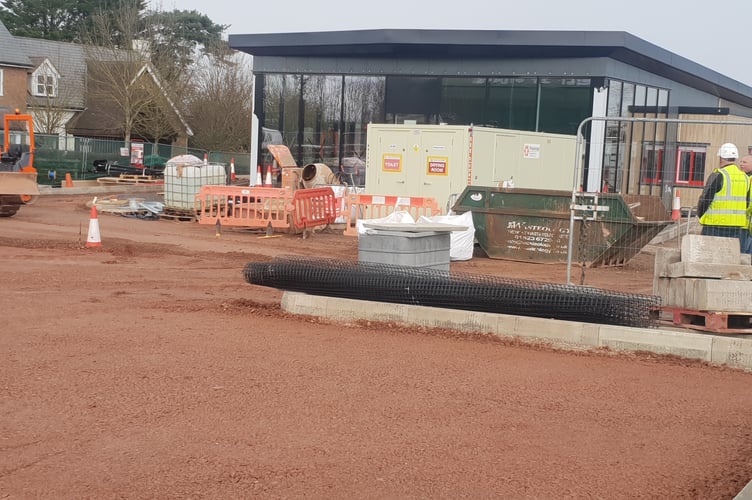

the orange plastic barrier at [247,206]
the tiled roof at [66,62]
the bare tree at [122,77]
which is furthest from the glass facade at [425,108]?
the tiled roof at [66,62]

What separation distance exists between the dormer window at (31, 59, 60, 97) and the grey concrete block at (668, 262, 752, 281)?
163ft

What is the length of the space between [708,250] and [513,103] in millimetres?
17661

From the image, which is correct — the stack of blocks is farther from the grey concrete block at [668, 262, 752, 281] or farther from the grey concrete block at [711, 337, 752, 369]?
the grey concrete block at [711, 337, 752, 369]

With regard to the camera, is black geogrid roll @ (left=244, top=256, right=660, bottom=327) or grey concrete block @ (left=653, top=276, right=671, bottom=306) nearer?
black geogrid roll @ (left=244, top=256, right=660, bottom=327)

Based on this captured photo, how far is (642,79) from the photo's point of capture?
2953 cm

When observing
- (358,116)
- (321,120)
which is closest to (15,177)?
(321,120)

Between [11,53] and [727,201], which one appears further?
[11,53]

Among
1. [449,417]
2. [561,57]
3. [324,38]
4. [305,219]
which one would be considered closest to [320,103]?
[324,38]

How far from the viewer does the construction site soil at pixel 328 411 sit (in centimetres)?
515

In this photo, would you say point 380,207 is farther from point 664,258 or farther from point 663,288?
point 663,288

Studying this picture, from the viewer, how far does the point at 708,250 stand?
30.8ft

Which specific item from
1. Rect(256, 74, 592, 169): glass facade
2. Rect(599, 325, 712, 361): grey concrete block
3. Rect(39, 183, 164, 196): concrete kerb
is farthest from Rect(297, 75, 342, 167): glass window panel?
Rect(599, 325, 712, 361): grey concrete block

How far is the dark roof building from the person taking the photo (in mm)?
25734

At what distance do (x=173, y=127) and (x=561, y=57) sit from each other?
29.7 meters
